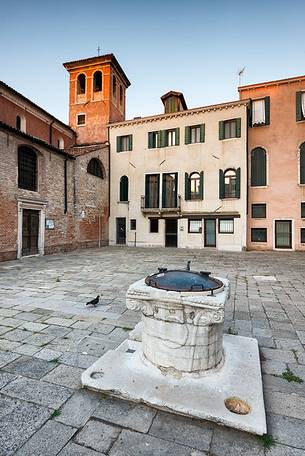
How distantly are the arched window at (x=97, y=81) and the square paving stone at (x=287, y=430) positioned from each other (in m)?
25.2

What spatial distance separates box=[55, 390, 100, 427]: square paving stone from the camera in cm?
208

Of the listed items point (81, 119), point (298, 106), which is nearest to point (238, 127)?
point (298, 106)

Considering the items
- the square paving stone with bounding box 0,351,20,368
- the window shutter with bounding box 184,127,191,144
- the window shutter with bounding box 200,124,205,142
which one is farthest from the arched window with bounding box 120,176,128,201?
the square paving stone with bounding box 0,351,20,368

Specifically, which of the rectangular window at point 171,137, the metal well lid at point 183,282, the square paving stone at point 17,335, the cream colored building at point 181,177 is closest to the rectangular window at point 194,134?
the cream colored building at point 181,177

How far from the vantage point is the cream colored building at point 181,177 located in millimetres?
17734

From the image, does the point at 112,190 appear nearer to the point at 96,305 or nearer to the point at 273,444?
the point at 96,305

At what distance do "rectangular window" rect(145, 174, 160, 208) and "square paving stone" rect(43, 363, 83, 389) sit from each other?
17.3m

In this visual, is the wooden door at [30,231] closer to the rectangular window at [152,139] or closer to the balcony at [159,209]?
the balcony at [159,209]

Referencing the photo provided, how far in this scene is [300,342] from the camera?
3.64 meters

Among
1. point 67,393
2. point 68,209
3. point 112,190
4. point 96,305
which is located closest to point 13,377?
point 67,393

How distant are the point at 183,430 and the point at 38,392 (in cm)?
142

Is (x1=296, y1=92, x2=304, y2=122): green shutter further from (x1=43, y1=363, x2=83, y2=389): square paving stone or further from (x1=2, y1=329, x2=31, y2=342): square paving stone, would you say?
(x1=43, y1=363, x2=83, y2=389): square paving stone

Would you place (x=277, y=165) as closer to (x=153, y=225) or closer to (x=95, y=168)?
(x=153, y=225)

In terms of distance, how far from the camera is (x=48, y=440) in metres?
1.89
